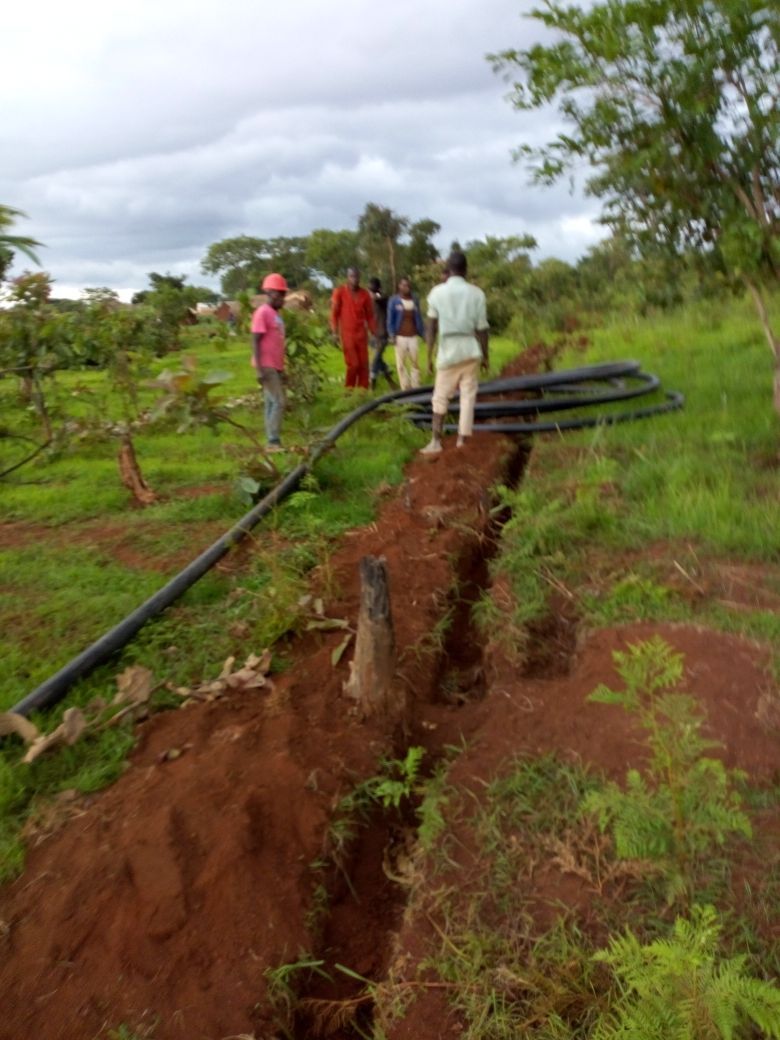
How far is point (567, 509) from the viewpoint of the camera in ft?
16.8

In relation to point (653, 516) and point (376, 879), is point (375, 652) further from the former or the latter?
point (653, 516)

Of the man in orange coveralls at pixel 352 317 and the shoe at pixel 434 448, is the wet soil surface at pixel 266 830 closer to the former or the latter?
the shoe at pixel 434 448

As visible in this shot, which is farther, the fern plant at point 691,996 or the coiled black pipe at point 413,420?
the coiled black pipe at point 413,420

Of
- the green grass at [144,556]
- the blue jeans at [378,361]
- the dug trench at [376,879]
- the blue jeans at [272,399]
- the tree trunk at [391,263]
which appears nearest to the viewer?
the dug trench at [376,879]

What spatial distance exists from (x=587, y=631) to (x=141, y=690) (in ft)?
6.75

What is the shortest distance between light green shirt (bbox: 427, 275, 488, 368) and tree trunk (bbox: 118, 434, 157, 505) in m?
2.60

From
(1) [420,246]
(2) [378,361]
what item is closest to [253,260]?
(1) [420,246]

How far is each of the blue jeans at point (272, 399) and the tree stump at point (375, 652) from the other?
439 cm

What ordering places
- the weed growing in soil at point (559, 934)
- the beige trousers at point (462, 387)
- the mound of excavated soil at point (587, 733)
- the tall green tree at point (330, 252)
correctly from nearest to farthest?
the weed growing in soil at point (559, 934)
the mound of excavated soil at point (587, 733)
the beige trousers at point (462, 387)
the tall green tree at point (330, 252)

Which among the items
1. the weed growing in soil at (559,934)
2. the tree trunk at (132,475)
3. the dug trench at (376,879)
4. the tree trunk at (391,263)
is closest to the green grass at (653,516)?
the dug trench at (376,879)

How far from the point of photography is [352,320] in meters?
10.0

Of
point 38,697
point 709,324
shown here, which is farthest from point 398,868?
point 709,324

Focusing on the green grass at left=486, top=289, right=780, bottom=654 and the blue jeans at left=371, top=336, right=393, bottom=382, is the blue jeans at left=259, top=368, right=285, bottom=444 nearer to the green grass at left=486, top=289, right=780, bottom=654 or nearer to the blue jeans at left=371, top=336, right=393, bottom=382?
the green grass at left=486, top=289, right=780, bottom=654

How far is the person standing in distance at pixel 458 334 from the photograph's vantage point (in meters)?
6.57
